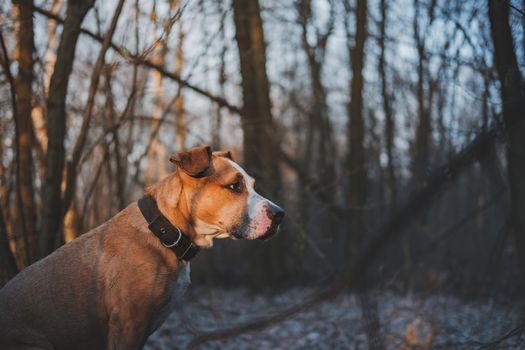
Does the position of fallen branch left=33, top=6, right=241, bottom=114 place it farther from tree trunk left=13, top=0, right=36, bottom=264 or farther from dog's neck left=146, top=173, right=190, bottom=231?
dog's neck left=146, top=173, right=190, bottom=231

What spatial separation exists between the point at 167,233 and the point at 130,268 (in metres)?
0.34

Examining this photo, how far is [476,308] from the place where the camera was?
9133 millimetres

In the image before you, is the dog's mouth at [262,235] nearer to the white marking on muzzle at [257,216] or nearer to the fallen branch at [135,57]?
the white marking on muzzle at [257,216]

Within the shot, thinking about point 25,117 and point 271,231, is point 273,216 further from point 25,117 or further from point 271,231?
point 25,117

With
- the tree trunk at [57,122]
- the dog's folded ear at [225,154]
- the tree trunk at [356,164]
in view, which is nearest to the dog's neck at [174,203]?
the dog's folded ear at [225,154]

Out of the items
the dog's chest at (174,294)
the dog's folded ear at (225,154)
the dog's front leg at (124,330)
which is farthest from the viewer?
the dog's folded ear at (225,154)

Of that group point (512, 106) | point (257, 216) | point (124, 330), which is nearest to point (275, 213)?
point (257, 216)

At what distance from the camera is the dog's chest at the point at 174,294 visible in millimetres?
4074

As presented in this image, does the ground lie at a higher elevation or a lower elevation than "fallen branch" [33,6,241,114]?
lower

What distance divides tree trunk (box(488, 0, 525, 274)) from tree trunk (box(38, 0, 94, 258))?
3.66 m

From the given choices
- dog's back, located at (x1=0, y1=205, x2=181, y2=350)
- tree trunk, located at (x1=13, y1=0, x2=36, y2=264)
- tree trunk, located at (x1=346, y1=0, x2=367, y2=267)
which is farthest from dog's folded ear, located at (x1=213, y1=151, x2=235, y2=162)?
tree trunk, located at (x1=346, y1=0, x2=367, y2=267)

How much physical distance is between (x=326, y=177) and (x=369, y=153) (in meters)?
3.16

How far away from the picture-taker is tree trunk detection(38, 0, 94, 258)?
5.54 m

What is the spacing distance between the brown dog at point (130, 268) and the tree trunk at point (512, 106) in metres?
1.60
